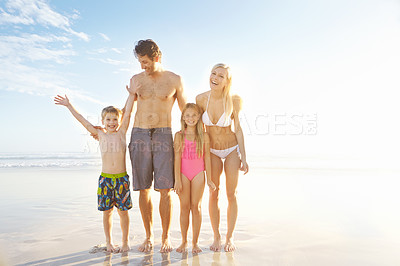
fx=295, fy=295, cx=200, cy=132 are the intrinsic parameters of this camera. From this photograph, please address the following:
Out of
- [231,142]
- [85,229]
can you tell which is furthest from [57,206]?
[231,142]

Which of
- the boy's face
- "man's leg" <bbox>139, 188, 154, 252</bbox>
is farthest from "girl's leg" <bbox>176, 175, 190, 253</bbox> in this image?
the boy's face

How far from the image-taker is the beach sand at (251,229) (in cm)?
388

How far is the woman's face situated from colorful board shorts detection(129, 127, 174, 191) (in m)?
0.93

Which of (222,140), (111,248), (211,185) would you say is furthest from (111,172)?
(222,140)

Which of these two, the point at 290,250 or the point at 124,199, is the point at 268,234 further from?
the point at 124,199

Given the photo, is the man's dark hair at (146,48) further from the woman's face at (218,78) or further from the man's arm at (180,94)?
the woman's face at (218,78)

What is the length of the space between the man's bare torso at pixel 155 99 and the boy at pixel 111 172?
13.5 inches

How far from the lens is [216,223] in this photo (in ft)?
14.0

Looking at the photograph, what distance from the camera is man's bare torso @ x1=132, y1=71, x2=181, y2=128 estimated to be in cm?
434

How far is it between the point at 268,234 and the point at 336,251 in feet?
3.55

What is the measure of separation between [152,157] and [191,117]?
2.73 feet

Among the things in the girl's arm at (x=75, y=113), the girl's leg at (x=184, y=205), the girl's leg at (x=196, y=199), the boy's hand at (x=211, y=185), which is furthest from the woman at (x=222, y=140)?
the girl's arm at (x=75, y=113)

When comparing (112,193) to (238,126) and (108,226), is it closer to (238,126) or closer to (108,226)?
(108,226)

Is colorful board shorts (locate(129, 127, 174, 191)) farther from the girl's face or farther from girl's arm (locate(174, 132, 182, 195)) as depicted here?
the girl's face
